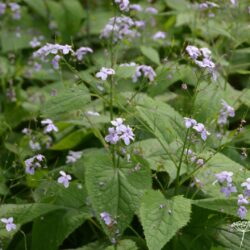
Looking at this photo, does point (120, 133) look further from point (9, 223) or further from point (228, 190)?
point (9, 223)

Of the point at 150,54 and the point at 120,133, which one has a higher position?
the point at 120,133

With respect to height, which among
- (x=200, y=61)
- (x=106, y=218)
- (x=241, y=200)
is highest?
(x=200, y=61)

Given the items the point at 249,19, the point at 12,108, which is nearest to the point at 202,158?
the point at 12,108

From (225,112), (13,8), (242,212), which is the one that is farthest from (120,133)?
(13,8)

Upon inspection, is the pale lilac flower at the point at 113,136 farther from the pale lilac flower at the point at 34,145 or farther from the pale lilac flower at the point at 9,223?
the pale lilac flower at the point at 34,145

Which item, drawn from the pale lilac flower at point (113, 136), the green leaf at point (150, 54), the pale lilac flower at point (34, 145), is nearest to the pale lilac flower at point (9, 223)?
the pale lilac flower at point (113, 136)

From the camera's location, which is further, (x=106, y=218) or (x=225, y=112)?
(x=225, y=112)
